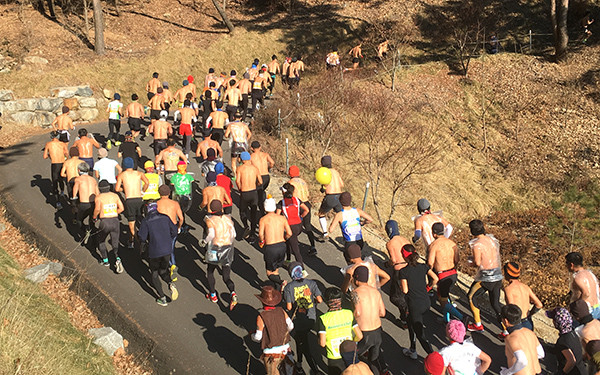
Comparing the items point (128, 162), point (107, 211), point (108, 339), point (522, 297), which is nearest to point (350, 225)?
point (522, 297)

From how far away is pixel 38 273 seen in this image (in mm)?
9695

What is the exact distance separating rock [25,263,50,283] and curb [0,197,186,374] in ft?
1.07

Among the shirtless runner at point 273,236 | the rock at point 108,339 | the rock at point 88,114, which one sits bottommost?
the rock at point 88,114

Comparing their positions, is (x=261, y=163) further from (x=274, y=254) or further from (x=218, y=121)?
(x=274, y=254)

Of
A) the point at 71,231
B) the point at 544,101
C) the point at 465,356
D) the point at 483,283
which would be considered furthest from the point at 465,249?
the point at 544,101

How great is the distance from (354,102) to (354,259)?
1459cm

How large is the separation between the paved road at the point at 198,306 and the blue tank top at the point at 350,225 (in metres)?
1.34

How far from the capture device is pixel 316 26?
32.0 meters

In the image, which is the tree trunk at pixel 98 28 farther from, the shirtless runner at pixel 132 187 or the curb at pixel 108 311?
the shirtless runner at pixel 132 187

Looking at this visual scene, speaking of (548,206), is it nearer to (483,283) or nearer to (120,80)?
(483,283)

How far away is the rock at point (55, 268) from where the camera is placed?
9.98m

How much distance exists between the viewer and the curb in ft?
25.4

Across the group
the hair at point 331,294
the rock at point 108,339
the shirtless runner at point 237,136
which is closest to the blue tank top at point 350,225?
the hair at point 331,294

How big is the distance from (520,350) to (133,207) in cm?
797
